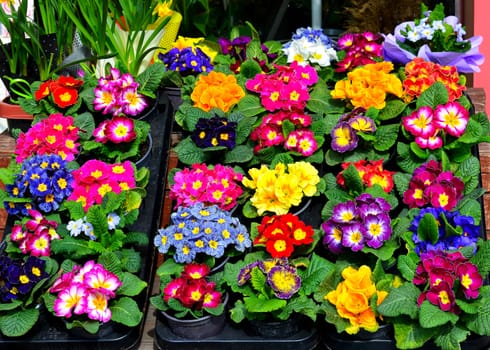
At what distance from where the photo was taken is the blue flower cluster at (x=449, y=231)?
180 centimetres

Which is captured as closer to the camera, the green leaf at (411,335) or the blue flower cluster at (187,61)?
the green leaf at (411,335)

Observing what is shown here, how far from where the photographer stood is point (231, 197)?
6.62 feet

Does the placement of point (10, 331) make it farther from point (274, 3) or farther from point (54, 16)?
point (274, 3)

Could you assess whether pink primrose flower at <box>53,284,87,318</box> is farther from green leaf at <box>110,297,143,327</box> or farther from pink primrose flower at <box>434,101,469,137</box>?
pink primrose flower at <box>434,101,469,137</box>

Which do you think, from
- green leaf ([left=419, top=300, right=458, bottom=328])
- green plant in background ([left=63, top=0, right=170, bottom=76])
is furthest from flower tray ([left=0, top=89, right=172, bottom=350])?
green leaf ([left=419, top=300, right=458, bottom=328])

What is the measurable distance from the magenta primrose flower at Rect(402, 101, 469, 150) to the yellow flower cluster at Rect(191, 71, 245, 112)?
58 cm

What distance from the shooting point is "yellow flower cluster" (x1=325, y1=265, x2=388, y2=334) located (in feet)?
5.39

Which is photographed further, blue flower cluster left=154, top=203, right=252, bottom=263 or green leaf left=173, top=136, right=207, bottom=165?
green leaf left=173, top=136, right=207, bottom=165

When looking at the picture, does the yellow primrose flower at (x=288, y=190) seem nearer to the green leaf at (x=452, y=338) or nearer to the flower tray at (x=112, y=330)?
the flower tray at (x=112, y=330)

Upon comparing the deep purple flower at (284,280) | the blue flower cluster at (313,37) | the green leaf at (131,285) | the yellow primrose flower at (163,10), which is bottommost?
the green leaf at (131,285)

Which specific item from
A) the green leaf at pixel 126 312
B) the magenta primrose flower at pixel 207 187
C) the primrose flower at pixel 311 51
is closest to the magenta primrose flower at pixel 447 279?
the magenta primrose flower at pixel 207 187

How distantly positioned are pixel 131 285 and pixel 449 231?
822 mm

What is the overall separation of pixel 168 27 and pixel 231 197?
992 mm

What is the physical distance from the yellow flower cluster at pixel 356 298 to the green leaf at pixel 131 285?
1.55 ft
